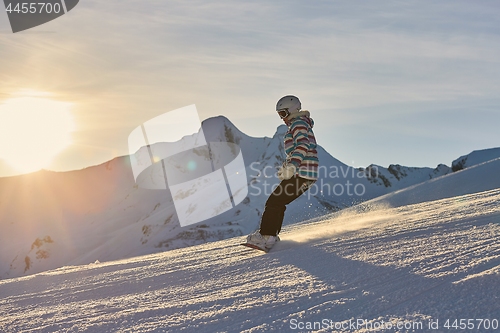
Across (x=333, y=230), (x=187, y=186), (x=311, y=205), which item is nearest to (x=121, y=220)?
(x=187, y=186)

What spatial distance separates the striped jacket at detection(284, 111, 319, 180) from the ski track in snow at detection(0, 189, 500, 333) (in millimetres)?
1131

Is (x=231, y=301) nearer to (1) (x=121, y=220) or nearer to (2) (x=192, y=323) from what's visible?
(2) (x=192, y=323)

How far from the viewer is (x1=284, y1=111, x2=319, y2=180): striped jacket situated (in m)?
4.87

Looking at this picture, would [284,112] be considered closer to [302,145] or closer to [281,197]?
[302,145]

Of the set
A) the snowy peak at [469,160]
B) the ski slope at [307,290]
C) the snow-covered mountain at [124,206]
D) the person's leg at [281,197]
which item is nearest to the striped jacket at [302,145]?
the person's leg at [281,197]

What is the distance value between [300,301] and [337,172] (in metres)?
61.9

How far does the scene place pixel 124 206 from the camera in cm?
6025

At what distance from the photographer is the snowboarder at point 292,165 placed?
4812mm

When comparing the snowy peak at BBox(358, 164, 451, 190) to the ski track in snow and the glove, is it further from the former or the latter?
the ski track in snow

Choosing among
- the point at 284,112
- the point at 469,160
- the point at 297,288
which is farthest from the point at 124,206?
the point at 297,288

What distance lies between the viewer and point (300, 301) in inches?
85.8

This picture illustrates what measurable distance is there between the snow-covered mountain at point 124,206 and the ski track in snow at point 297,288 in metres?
28.2

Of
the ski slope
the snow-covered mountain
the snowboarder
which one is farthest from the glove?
the snow-covered mountain

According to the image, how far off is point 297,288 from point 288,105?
120 inches
